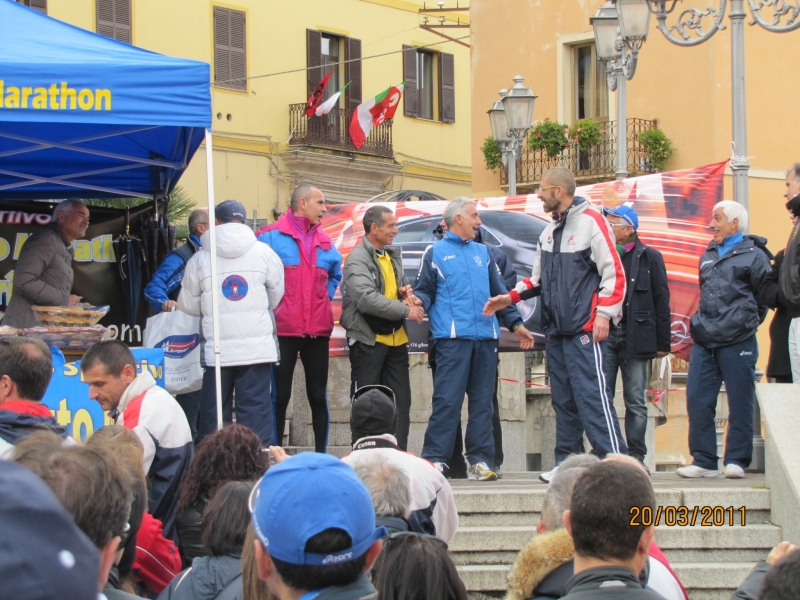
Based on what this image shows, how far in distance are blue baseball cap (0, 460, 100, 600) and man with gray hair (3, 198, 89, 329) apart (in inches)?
259

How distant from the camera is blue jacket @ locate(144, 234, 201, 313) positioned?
838 cm

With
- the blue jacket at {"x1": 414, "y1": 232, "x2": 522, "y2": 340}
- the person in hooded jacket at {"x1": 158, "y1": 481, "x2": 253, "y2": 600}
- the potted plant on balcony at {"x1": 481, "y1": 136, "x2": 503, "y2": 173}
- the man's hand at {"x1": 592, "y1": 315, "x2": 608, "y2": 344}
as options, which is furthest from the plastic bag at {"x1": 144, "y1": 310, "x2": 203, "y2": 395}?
the potted plant on balcony at {"x1": 481, "y1": 136, "x2": 503, "y2": 173}

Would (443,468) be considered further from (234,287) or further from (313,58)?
(313,58)

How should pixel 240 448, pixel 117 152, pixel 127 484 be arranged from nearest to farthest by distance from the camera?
1. pixel 127 484
2. pixel 240 448
3. pixel 117 152

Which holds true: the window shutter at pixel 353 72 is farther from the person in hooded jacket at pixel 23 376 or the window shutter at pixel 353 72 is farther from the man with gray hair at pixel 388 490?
the man with gray hair at pixel 388 490

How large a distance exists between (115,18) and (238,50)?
3.35 meters

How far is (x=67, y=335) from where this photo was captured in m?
7.12

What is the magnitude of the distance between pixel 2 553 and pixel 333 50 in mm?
31010

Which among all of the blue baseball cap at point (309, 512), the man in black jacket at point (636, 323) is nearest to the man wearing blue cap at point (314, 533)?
the blue baseball cap at point (309, 512)

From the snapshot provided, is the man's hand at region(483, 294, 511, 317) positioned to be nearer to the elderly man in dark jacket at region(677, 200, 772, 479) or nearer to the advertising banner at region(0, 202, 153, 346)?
the elderly man in dark jacket at region(677, 200, 772, 479)

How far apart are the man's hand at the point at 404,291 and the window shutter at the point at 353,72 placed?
23.8 meters

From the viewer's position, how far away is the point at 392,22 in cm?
3219

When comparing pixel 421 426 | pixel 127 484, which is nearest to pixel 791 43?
pixel 421 426

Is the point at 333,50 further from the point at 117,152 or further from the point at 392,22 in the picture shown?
the point at 117,152
